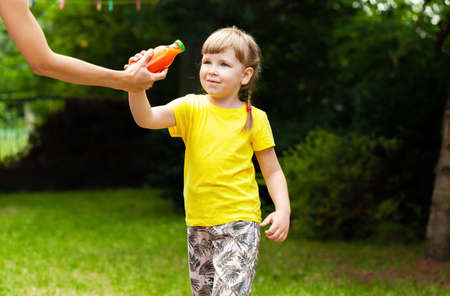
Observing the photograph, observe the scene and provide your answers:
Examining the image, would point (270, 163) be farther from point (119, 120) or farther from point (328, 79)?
point (119, 120)

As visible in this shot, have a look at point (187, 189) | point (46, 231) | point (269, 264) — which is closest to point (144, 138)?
point (46, 231)

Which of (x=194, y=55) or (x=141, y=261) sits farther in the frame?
(x=194, y=55)

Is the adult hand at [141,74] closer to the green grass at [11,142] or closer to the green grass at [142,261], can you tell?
the green grass at [142,261]

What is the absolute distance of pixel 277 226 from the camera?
288 centimetres

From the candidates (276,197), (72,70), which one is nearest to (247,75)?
(276,197)

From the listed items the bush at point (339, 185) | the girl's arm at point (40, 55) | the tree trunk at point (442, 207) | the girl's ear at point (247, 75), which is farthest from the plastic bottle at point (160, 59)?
the bush at point (339, 185)

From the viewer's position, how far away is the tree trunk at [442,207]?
589 centimetres

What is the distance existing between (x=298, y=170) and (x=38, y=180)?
312 inches

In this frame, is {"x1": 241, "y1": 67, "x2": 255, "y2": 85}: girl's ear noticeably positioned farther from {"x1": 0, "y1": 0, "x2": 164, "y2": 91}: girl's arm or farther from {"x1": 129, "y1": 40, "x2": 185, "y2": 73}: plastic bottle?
{"x1": 0, "y1": 0, "x2": 164, "y2": 91}: girl's arm

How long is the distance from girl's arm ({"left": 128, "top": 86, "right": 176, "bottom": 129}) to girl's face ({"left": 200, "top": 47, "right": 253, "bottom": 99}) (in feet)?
0.79

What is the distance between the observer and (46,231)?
27.7 ft

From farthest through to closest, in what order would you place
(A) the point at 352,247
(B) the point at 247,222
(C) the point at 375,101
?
(C) the point at 375,101 < (A) the point at 352,247 < (B) the point at 247,222

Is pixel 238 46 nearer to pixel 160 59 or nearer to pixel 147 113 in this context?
pixel 147 113

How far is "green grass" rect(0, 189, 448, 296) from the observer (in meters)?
5.29
